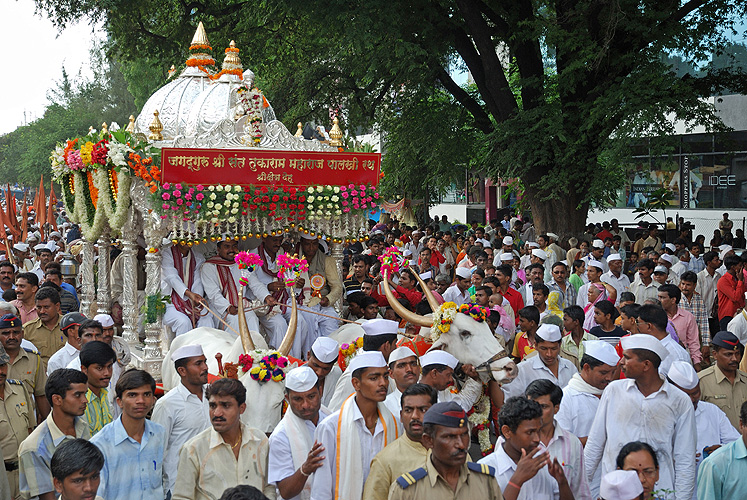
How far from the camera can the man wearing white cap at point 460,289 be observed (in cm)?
1172

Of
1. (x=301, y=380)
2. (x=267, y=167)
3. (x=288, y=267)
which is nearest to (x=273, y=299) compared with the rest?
(x=288, y=267)

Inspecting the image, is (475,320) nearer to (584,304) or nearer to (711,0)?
(584,304)

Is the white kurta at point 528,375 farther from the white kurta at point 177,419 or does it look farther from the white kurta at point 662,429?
the white kurta at point 177,419

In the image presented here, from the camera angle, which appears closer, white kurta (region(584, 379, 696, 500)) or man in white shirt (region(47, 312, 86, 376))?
white kurta (region(584, 379, 696, 500))

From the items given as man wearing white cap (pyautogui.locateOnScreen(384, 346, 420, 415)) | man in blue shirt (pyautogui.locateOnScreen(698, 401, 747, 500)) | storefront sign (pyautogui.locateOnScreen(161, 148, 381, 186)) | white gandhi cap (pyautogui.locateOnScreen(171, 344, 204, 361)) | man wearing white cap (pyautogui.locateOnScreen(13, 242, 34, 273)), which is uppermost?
storefront sign (pyautogui.locateOnScreen(161, 148, 381, 186))

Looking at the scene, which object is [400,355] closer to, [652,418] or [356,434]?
[356,434]

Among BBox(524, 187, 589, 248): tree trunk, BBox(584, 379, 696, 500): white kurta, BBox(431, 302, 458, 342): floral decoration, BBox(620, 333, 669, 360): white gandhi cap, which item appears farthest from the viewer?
BBox(524, 187, 589, 248): tree trunk

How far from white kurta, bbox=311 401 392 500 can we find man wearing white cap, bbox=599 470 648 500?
1.57 m

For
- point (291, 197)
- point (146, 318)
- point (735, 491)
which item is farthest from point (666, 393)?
point (146, 318)

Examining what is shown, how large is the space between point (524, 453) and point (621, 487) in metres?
0.87

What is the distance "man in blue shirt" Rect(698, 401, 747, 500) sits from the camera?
479 cm

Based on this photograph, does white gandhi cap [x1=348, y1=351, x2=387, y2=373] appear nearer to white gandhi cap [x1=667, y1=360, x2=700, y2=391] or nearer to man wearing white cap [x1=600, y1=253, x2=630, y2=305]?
white gandhi cap [x1=667, y1=360, x2=700, y2=391]

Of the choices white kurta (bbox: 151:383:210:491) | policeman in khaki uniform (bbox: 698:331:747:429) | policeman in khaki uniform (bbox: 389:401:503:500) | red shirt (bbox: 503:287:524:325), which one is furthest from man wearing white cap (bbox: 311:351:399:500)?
red shirt (bbox: 503:287:524:325)

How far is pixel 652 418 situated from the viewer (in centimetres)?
545
